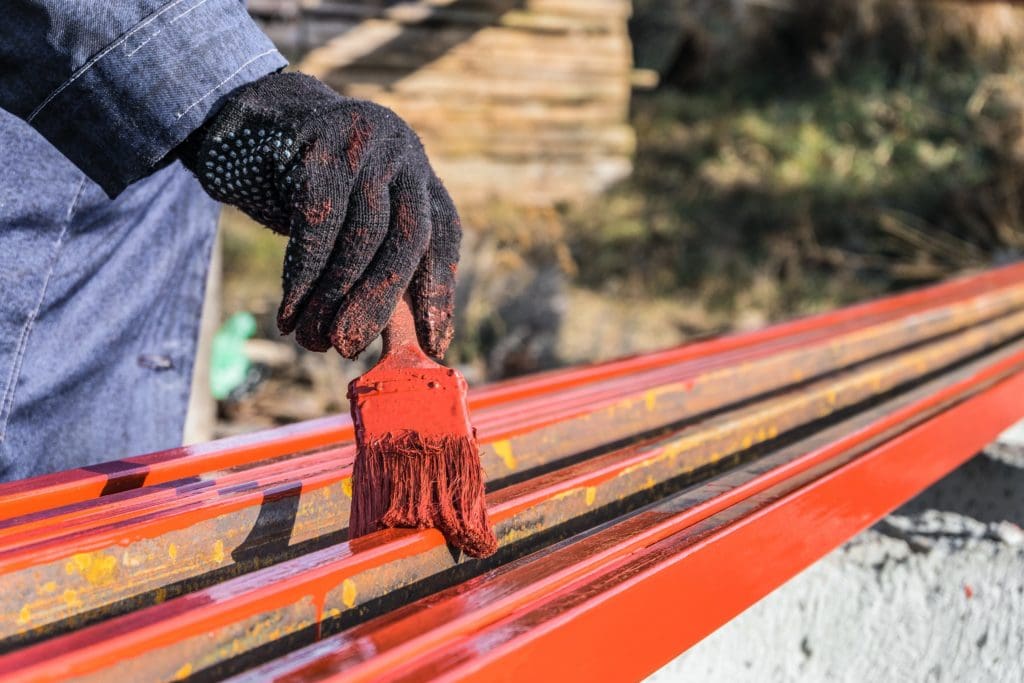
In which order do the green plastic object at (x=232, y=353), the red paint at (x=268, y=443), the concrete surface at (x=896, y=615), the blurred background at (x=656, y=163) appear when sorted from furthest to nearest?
the blurred background at (x=656, y=163)
the green plastic object at (x=232, y=353)
the concrete surface at (x=896, y=615)
the red paint at (x=268, y=443)

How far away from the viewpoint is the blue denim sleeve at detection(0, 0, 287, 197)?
1.08 meters

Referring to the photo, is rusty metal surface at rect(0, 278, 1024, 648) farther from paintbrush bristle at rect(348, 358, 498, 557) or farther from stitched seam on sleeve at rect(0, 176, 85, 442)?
stitched seam on sleeve at rect(0, 176, 85, 442)

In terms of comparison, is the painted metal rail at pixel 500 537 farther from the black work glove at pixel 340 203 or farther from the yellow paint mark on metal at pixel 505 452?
the black work glove at pixel 340 203

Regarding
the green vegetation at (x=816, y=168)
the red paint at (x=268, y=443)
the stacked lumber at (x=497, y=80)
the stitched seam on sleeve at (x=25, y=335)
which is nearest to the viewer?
the red paint at (x=268, y=443)

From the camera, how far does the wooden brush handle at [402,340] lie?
1020 mm

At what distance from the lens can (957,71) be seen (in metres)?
9.85

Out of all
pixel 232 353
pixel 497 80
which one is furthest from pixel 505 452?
pixel 497 80

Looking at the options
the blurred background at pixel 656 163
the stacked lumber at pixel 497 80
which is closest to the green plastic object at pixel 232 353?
the blurred background at pixel 656 163

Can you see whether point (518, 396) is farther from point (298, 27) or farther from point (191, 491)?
point (298, 27)

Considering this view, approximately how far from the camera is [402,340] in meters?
1.03

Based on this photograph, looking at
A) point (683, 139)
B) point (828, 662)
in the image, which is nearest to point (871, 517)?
point (828, 662)

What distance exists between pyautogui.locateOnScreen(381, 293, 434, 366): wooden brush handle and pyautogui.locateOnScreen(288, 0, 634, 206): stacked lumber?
517 centimetres

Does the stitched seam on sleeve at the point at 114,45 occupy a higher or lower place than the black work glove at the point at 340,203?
higher

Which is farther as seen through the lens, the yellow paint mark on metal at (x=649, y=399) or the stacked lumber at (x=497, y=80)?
the stacked lumber at (x=497, y=80)
